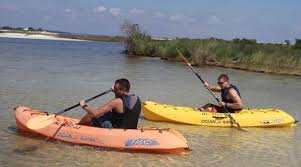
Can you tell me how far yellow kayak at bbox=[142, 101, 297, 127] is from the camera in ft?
37.1

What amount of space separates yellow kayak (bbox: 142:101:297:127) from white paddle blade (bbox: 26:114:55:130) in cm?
310

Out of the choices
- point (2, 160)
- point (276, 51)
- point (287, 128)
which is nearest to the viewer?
point (2, 160)

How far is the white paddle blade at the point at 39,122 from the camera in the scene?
8.95 m

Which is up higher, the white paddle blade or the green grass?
the green grass

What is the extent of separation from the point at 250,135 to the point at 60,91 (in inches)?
274

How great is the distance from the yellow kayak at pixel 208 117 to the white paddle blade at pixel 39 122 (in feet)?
10.2

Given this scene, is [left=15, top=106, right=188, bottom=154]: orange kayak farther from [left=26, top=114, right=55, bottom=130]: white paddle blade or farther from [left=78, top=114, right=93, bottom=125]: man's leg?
[left=26, top=114, right=55, bottom=130]: white paddle blade

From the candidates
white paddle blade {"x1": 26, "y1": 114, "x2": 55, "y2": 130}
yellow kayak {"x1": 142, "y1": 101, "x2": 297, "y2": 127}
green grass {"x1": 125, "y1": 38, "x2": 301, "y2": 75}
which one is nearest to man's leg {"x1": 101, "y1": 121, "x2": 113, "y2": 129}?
white paddle blade {"x1": 26, "y1": 114, "x2": 55, "y2": 130}

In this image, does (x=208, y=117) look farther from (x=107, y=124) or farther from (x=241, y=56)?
(x=241, y=56)

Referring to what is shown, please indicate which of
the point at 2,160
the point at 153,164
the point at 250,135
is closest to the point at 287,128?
the point at 250,135

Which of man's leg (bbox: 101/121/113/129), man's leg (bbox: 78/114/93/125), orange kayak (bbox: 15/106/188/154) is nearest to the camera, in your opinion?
orange kayak (bbox: 15/106/188/154)

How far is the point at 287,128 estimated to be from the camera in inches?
471

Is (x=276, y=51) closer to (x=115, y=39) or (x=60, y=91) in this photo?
(x=60, y=91)

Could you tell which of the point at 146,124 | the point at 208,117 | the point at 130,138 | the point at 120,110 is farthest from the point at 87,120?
the point at 208,117
